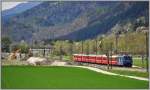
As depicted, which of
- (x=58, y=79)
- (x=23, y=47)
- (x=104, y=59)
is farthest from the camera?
(x=104, y=59)

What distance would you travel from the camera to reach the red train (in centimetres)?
1452

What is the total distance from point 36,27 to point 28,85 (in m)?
1.10

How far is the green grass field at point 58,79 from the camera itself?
46.4 ft

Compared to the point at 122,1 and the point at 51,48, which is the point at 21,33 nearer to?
the point at 51,48

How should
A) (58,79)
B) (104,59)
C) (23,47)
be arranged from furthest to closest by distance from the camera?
(104,59) → (23,47) → (58,79)

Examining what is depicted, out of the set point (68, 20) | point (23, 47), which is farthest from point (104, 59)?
point (23, 47)

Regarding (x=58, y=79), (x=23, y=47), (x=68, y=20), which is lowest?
(x=58, y=79)

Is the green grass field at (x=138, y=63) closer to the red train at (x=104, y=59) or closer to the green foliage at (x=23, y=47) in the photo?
the red train at (x=104, y=59)

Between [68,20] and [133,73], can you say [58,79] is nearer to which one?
[68,20]

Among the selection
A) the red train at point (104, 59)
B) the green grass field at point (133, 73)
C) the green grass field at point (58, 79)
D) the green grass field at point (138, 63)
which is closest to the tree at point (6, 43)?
the green grass field at point (58, 79)

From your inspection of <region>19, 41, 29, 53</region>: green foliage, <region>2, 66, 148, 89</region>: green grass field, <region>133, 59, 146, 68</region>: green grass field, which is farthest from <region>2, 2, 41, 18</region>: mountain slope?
<region>133, 59, 146, 68</region>: green grass field

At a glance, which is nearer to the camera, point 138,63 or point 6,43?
point 6,43

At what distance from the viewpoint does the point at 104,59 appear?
584 inches

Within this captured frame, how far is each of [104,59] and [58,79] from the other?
3.44ft
